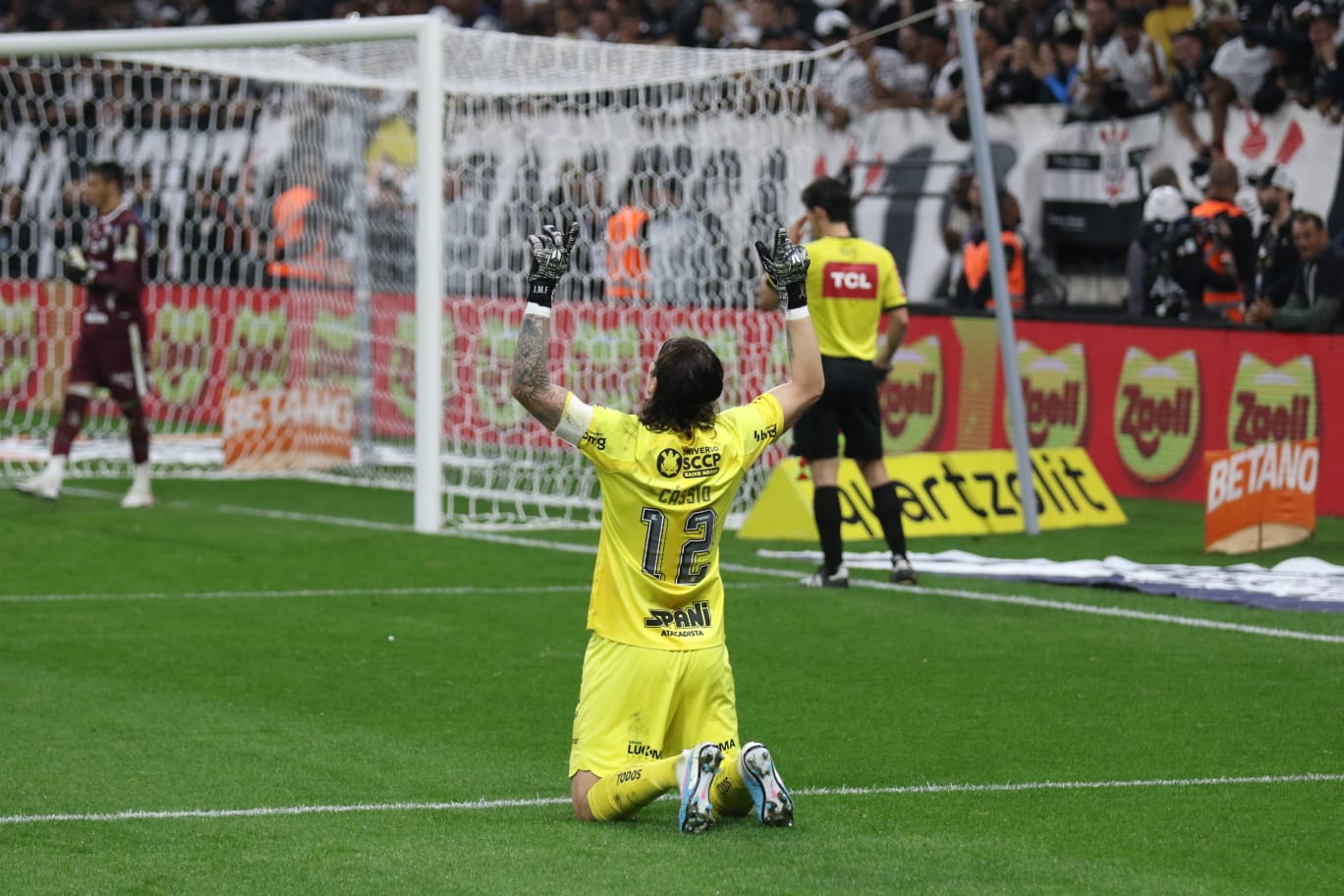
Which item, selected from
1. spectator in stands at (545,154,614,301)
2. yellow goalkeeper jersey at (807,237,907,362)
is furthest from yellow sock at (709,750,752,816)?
spectator in stands at (545,154,614,301)

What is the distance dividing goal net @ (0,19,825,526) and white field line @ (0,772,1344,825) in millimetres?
7414

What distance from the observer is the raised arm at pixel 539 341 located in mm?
6164

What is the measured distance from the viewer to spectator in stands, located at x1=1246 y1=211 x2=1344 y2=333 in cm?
1570

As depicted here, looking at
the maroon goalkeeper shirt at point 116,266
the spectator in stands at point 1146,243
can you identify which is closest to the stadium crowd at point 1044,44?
the spectator in stands at point 1146,243

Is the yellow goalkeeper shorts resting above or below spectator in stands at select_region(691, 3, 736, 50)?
below

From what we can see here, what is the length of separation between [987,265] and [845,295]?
7.14 meters

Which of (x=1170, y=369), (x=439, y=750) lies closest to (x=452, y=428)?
(x=1170, y=369)

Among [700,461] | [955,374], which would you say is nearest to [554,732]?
[700,461]

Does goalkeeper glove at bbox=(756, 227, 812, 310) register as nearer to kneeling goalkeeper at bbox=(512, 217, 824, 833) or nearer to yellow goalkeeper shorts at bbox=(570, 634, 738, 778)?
kneeling goalkeeper at bbox=(512, 217, 824, 833)

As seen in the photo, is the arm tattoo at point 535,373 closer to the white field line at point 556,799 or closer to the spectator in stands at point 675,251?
the white field line at point 556,799

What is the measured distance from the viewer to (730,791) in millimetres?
6137

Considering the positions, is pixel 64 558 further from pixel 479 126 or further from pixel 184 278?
pixel 184 278

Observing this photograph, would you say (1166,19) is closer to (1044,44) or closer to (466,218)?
(1044,44)

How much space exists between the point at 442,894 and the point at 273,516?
379 inches
